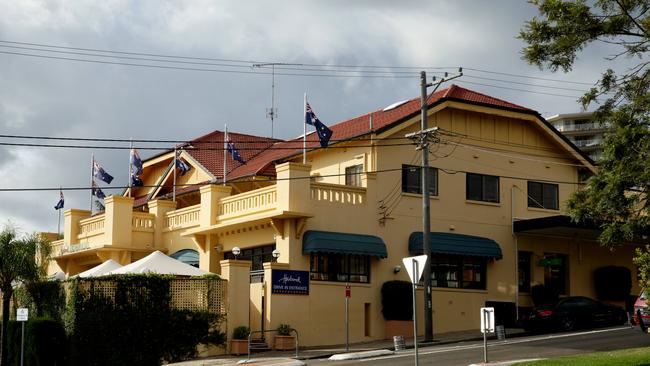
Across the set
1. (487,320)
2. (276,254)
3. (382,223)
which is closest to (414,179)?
(382,223)

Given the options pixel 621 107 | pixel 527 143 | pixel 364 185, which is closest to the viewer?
pixel 621 107

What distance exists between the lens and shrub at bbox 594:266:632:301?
41.2 meters

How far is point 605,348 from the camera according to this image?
26.1m

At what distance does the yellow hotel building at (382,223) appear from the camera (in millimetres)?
33750

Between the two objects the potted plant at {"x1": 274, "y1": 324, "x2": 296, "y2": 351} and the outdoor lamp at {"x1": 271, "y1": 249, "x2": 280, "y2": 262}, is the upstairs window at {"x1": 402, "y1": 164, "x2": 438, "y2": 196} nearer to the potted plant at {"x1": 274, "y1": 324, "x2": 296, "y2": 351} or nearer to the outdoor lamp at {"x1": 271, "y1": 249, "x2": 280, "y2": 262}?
the outdoor lamp at {"x1": 271, "y1": 249, "x2": 280, "y2": 262}

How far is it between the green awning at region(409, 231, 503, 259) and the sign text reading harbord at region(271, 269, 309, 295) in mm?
5303

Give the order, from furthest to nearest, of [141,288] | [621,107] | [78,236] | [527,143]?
1. [78,236]
2. [527,143]
3. [141,288]
4. [621,107]

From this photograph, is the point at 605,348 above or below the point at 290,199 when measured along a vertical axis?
below

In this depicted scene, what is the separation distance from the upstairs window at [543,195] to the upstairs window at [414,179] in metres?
5.47

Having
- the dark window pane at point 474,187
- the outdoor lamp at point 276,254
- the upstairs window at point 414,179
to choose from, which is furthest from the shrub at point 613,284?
the outdoor lamp at point 276,254

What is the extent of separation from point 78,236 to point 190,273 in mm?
15909

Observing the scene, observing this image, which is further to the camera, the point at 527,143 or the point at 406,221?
the point at 527,143

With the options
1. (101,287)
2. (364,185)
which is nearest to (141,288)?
(101,287)

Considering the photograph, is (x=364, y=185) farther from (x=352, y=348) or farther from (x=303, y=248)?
(x=352, y=348)
